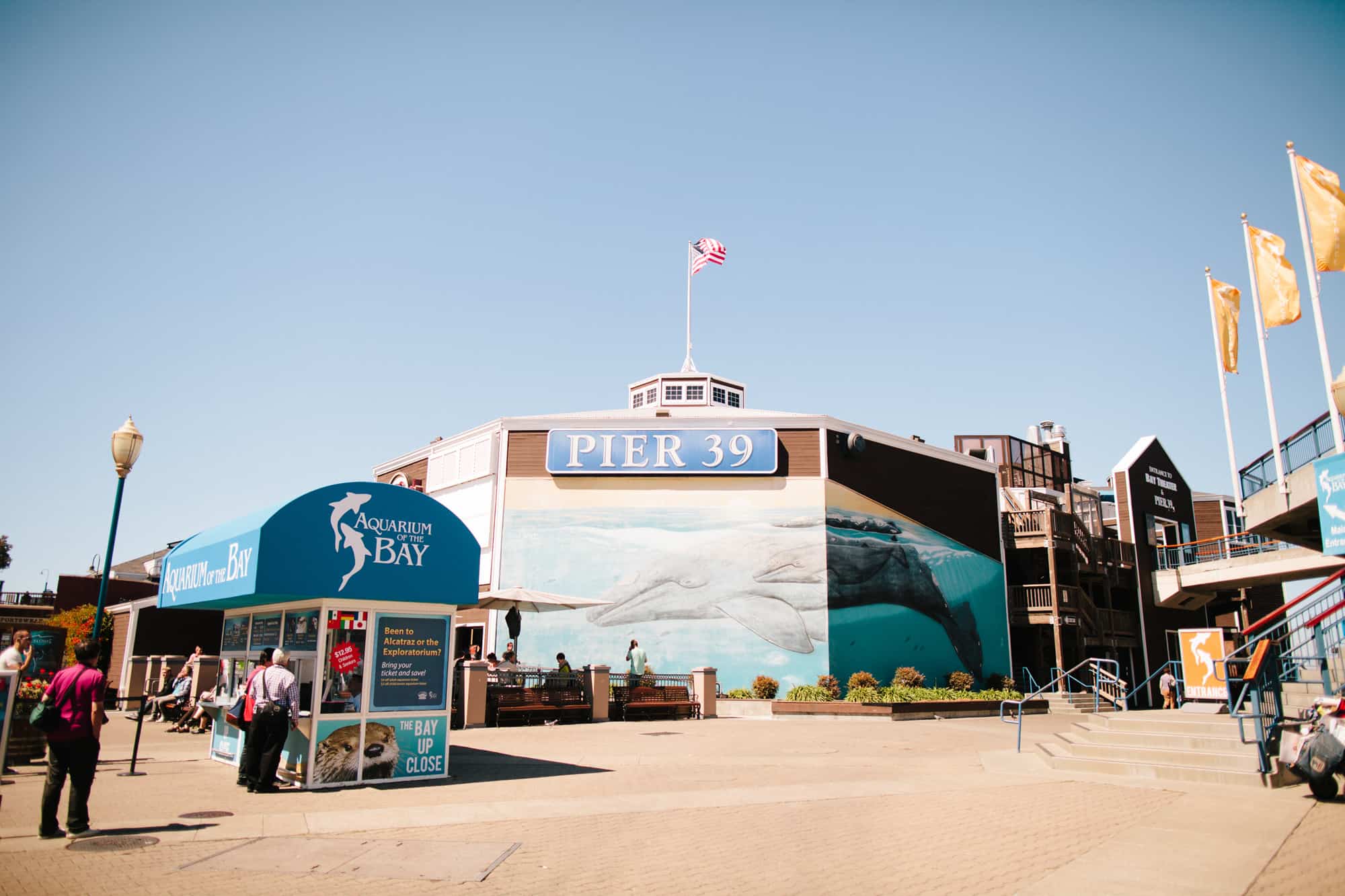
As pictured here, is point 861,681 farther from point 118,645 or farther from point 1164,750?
point 118,645

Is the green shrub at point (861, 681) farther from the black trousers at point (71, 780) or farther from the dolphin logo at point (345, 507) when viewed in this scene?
the black trousers at point (71, 780)

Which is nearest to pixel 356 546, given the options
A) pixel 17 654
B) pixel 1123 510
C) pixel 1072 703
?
pixel 17 654

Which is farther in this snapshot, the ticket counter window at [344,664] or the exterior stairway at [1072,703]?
the exterior stairway at [1072,703]

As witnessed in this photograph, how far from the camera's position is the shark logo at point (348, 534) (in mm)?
11812

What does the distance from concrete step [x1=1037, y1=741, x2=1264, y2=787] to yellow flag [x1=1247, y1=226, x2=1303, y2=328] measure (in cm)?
1357

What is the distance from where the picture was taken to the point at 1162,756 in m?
13.2

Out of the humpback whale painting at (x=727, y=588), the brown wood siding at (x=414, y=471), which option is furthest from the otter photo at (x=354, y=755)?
the brown wood siding at (x=414, y=471)

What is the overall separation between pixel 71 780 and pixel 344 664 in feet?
12.3

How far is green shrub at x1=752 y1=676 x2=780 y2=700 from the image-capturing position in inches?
1069

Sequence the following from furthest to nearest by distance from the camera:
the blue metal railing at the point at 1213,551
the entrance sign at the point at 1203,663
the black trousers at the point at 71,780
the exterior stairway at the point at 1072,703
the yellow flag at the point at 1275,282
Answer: the blue metal railing at the point at 1213,551 → the exterior stairway at the point at 1072,703 → the yellow flag at the point at 1275,282 → the entrance sign at the point at 1203,663 → the black trousers at the point at 71,780

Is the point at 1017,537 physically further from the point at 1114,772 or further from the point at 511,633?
the point at 1114,772

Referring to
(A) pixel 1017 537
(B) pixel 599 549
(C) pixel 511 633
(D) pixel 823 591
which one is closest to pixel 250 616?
(C) pixel 511 633

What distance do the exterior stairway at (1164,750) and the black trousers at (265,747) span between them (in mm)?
11038

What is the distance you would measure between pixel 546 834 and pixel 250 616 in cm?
731
